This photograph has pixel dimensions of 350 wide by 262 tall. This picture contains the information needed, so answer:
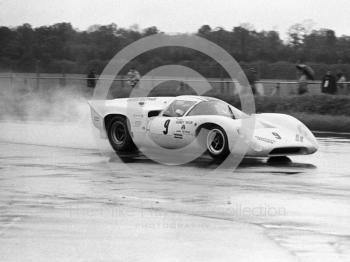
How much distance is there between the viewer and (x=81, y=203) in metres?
9.49

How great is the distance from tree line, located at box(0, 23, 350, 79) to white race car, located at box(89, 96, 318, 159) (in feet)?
59.5

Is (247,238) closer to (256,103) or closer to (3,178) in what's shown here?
(3,178)

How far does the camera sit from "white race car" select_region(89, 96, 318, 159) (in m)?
13.4

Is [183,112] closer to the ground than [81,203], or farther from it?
farther from it

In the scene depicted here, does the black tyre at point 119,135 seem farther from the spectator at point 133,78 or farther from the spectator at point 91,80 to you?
A: the spectator at point 91,80

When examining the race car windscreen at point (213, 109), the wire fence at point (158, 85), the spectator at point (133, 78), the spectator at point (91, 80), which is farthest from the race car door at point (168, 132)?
the spectator at point (91, 80)

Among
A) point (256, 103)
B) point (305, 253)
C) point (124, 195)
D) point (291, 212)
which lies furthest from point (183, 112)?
point (256, 103)

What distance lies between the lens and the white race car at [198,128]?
1341 cm

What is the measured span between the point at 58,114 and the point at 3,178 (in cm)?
1675

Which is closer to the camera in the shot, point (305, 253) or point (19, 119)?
point (305, 253)

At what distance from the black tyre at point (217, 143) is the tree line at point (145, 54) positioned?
19.7 metres

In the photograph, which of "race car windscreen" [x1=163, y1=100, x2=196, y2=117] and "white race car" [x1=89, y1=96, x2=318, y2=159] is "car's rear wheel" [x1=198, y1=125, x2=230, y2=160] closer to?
"white race car" [x1=89, y1=96, x2=318, y2=159]

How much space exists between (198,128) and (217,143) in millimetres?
433

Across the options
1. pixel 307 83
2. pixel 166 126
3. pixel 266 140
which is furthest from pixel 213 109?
pixel 307 83
